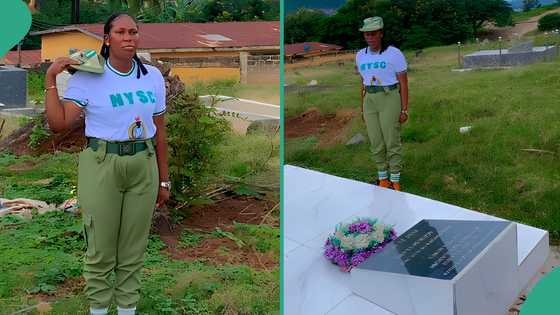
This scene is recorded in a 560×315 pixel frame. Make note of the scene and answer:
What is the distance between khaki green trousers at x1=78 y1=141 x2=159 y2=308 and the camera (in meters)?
3.11

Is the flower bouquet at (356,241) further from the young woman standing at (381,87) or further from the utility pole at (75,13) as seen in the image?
the utility pole at (75,13)

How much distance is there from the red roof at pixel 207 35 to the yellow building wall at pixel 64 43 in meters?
0.12

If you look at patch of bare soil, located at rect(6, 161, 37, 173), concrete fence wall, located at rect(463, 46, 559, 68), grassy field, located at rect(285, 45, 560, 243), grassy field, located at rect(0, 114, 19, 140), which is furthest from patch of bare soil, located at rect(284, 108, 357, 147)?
grassy field, located at rect(0, 114, 19, 140)

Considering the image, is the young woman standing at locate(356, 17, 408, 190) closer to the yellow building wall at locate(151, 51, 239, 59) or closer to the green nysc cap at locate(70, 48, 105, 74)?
the yellow building wall at locate(151, 51, 239, 59)

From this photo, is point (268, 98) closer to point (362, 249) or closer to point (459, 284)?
point (362, 249)

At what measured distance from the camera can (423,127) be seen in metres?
5.76

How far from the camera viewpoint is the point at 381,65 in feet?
16.2

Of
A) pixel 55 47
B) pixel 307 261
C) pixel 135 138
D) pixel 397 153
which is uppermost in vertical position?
pixel 55 47

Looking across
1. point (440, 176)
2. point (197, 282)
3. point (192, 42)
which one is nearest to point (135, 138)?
point (197, 282)

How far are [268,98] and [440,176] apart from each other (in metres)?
2.15

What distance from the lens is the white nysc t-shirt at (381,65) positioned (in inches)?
193

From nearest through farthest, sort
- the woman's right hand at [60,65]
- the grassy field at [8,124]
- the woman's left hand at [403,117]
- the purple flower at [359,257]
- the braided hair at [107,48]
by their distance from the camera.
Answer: the woman's right hand at [60,65]
the braided hair at [107,48]
the purple flower at [359,257]
the woman's left hand at [403,117]
the grassy field at [8,124]

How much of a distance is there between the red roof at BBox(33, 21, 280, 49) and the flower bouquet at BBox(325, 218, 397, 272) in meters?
2.24

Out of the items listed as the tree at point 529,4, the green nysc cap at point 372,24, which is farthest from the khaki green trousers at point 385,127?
the tree at point 529,4
